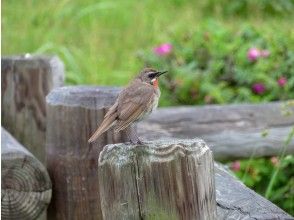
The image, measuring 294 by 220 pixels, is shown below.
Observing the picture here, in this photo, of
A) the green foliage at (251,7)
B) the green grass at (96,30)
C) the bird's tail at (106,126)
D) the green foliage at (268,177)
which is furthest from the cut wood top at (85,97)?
the green foliage at (251,7)

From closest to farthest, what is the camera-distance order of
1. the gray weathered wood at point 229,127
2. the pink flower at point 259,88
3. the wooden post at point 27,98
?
the wooden post at point 27,98
the gray weathered wood at point 229,127
the pink flower at point 259,88

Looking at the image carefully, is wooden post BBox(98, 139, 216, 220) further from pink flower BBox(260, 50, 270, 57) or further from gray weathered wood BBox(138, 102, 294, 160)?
pink flower BBox(260, 50, 270, 57)

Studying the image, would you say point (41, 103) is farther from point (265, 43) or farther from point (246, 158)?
point (265, 43)

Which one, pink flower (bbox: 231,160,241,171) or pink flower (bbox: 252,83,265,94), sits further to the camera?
pink flower (bbox: 252,83,265,94)

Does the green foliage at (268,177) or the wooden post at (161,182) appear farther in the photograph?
the green foliage at (268,177)

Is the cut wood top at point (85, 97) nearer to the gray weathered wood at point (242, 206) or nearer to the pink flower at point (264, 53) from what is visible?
the gray weathered wood at point (242, 206)

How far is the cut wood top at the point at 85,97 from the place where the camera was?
399 centimetres

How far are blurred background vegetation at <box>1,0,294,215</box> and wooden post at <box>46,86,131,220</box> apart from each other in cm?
129

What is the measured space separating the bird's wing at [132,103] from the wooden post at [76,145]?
30cm

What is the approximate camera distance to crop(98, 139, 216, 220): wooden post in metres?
2.84

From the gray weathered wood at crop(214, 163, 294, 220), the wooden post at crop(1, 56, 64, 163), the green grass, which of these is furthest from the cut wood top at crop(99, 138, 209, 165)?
the green grass

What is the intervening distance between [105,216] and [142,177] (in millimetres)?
205

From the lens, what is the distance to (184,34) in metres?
7.52

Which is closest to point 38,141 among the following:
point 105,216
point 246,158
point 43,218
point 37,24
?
point 43,218
